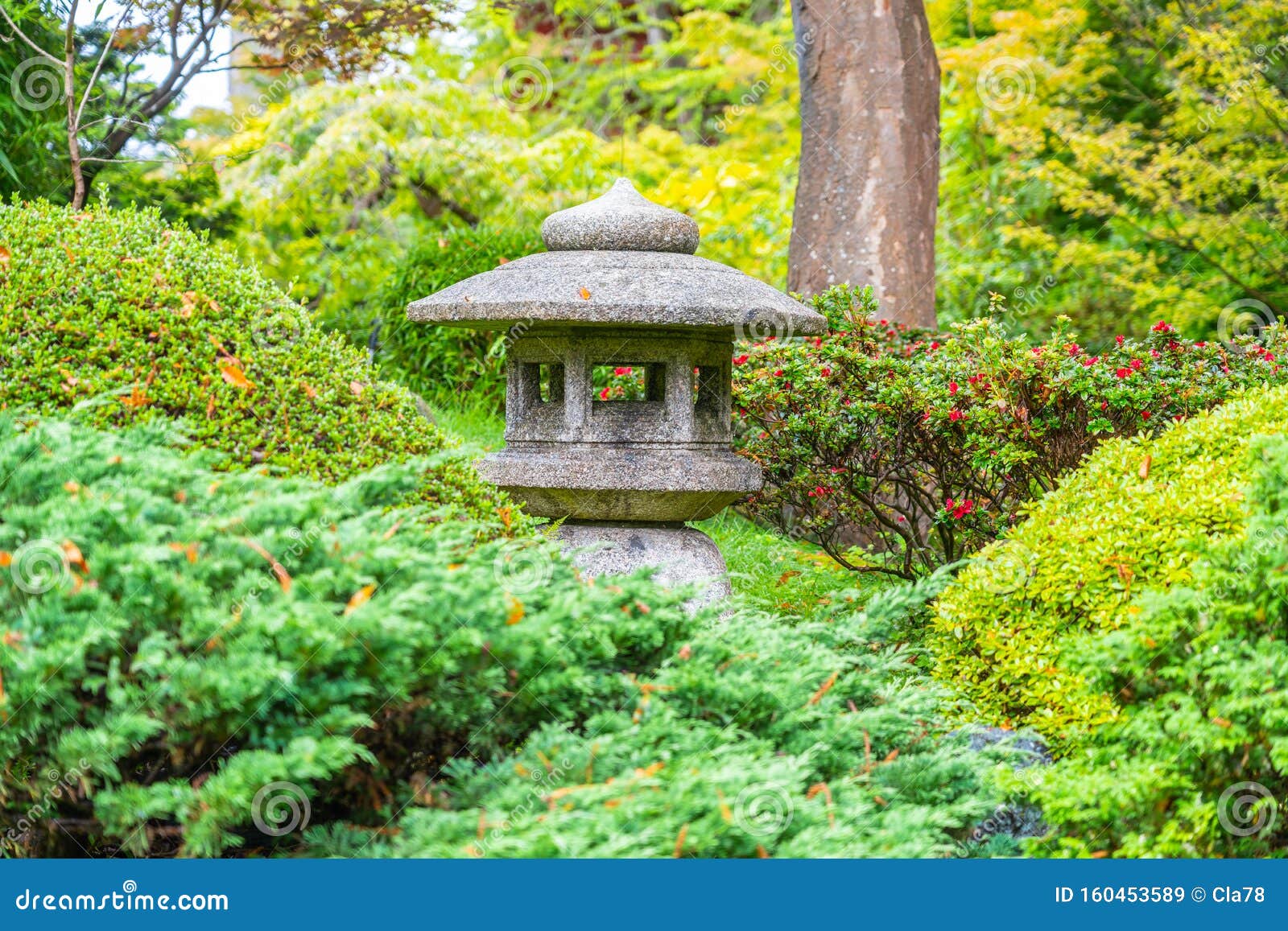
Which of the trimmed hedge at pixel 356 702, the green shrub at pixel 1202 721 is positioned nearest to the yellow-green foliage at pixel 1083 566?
the green shrub at pixel 1202 721

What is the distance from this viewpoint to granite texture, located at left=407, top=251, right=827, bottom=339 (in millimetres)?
4551

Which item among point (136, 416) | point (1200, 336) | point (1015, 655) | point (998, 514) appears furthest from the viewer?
point (1200, 336)

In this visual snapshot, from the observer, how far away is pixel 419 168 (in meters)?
12.1

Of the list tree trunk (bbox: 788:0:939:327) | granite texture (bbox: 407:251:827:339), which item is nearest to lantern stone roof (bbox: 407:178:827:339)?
granite texture (bbox: 407:251:827:339)

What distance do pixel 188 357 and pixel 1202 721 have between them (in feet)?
8.89

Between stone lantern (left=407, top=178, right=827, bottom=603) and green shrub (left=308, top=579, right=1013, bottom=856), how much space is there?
1.50 meters

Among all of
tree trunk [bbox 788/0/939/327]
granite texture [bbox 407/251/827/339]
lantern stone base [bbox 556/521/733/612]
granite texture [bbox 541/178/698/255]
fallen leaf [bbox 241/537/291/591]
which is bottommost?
lantern stone base [bbox 556/521/733/612]

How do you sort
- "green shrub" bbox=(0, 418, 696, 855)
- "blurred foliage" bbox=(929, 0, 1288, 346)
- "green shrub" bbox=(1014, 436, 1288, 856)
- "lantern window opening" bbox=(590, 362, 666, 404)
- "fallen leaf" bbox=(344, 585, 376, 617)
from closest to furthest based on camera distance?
"green shrub" bbox=(0, 418, 696, 855), "fallen leaf" bbox=(344, 585, 376, 617), "green shrub" bbox=(1014, 436, 1288, 856), "lantern window opening" bbox=(590, 362, 666, 404), "blurred foliage" bbox=(929, 0, 1288, 346)

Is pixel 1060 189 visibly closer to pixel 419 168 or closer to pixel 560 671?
pixel 419 168

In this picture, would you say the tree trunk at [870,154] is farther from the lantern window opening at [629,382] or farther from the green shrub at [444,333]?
the green shrub at [444,333]

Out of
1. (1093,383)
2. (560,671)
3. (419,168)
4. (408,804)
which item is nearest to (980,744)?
(560,671)

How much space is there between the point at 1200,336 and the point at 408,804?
13163 millimetres

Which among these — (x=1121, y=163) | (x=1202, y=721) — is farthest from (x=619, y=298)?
(x=1121, y=163)

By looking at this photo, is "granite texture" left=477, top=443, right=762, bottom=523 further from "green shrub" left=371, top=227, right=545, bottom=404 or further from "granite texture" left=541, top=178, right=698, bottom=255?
"green shrub" left=371, top=227, right=545, bottom=404
